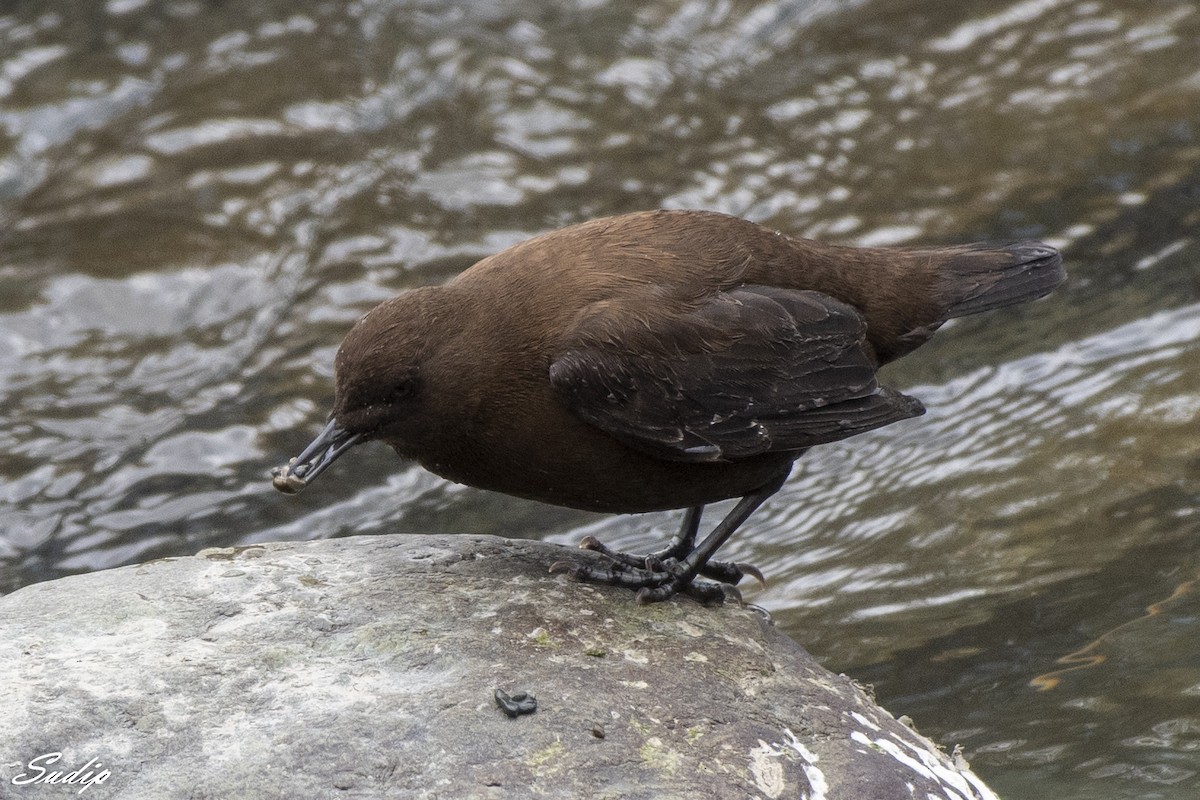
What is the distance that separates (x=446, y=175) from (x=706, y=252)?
436 centimetres

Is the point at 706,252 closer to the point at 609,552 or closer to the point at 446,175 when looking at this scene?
the point at 609,552

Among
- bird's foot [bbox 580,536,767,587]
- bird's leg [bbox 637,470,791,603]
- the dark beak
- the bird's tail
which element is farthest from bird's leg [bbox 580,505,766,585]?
the bird's tail

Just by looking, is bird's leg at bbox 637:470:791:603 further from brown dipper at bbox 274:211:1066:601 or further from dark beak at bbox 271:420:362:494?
dark beak at bbox 271:420:362:494

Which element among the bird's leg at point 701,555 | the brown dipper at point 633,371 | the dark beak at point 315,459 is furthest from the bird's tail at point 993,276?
the dark beak at point 315,459

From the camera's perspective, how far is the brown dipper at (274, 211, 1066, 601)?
12.4ft

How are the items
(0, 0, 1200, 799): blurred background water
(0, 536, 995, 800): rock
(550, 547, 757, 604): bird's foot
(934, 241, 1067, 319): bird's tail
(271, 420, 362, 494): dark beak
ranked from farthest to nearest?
(0, 0, 1200, 799): blurred background water
(934, 241, 1067, 319): bird's tail
(550, 547, 757, 604): bird's foot
(271, 420, 362, 494): dark beak
(0, 536, 995, 800): rock

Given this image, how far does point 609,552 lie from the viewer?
14.0 ft

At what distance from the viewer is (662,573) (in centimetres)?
410

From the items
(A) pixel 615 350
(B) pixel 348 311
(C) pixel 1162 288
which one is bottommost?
(B) pixel 348 311

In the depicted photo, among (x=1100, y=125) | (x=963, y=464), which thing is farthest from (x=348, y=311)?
(x=1100, y=125)

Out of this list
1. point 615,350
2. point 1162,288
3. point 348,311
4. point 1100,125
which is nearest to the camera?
point 615,350

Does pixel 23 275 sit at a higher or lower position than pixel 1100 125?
lower

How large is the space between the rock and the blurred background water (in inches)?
37.9

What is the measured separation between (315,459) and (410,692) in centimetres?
77
